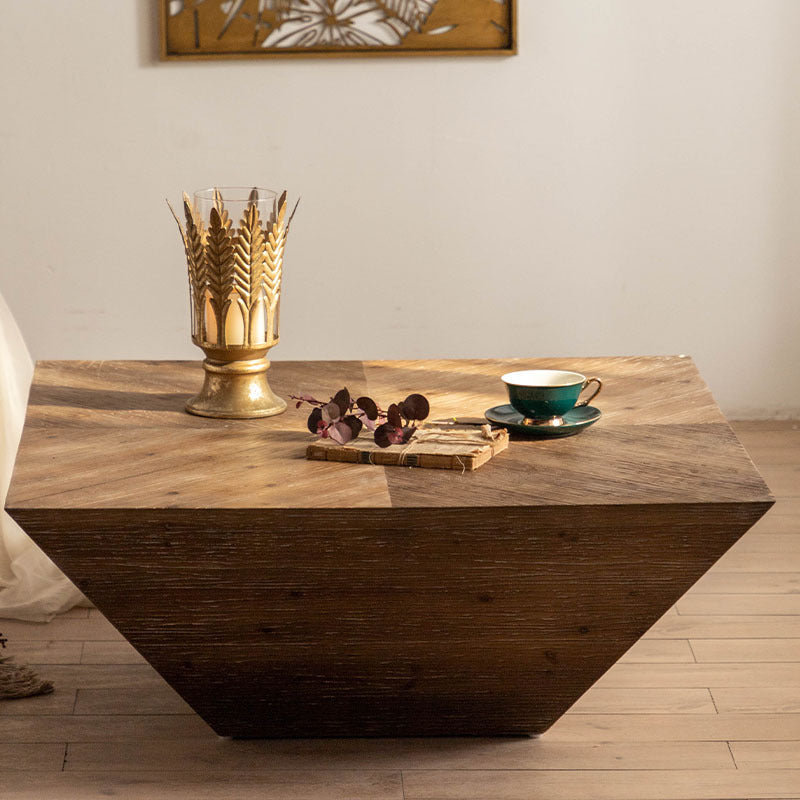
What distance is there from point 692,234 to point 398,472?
217 centimetres

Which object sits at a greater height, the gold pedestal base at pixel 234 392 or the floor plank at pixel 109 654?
the gold pedestal base at pixel 234 392

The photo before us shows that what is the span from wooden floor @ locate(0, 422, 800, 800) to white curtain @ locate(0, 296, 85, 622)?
61 mm

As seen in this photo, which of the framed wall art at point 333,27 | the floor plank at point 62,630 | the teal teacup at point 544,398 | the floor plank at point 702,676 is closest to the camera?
the teal teacup at point 544,398

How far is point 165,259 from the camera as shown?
352cm

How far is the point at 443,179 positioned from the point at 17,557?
1612 millimetres

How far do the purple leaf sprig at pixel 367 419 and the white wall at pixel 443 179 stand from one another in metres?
1.76

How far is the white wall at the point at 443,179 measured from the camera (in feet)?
11.2

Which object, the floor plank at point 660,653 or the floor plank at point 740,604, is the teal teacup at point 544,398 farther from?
the floor plank at point 740,604

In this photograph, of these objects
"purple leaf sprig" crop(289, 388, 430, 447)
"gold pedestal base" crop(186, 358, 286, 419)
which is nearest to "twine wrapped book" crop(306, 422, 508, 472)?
"purple leaf sprig" crop(289, 388, 430, 447)

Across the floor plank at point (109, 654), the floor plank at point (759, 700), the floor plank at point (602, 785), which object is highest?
the floor plank at point (109, 654)

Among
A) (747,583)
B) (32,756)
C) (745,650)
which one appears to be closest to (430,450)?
(32,756)

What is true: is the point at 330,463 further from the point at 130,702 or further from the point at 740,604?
the point at 740,604

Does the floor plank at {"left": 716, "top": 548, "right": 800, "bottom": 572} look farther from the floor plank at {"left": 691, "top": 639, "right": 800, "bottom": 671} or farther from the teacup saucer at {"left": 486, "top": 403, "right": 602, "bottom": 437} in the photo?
the teacup saucer at {"left": 486, "top": 403, "right": 602, "bottom": 437}

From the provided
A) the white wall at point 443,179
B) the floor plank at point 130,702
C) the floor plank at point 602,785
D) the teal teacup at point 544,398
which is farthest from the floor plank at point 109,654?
the white wall at point 443,179
